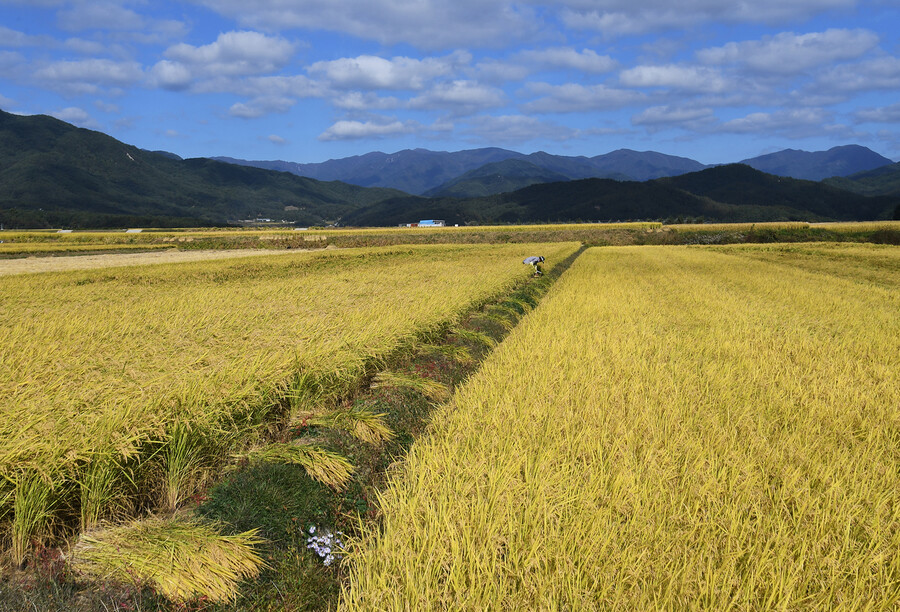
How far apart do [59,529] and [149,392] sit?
1.09 meters

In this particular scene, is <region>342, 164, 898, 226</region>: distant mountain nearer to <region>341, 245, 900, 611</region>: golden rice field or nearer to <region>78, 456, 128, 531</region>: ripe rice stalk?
<region>341, 245, 900, 611</region>: golden rice field

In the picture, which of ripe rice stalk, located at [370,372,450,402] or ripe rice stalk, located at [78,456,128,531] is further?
ripe rice stalk, located at [370,372,450,402]

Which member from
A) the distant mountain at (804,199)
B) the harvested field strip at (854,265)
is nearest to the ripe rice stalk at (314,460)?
the harvested field strip at (854,265)

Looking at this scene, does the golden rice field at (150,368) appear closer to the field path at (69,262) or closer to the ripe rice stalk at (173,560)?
the ripe rice stalk at (173,560)

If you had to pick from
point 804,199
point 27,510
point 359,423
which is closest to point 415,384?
point 359,423

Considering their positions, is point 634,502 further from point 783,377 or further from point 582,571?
point 783,377

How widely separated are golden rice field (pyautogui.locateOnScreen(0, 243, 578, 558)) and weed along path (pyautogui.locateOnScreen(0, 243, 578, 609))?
0.01 meters

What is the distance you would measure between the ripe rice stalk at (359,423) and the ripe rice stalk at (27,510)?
1832mm

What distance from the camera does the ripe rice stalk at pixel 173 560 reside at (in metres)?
2.61

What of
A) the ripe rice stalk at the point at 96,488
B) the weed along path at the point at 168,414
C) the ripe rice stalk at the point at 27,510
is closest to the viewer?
the ripe rice stalk at the point at 27,510

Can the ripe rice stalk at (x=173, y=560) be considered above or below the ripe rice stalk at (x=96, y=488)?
below

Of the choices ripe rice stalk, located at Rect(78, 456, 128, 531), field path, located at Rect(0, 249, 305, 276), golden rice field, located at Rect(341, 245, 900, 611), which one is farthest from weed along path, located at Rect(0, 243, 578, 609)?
field path, located at Rect(0, 249, 305, 276)

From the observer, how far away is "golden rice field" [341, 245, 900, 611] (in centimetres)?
224

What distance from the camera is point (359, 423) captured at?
173 inches
